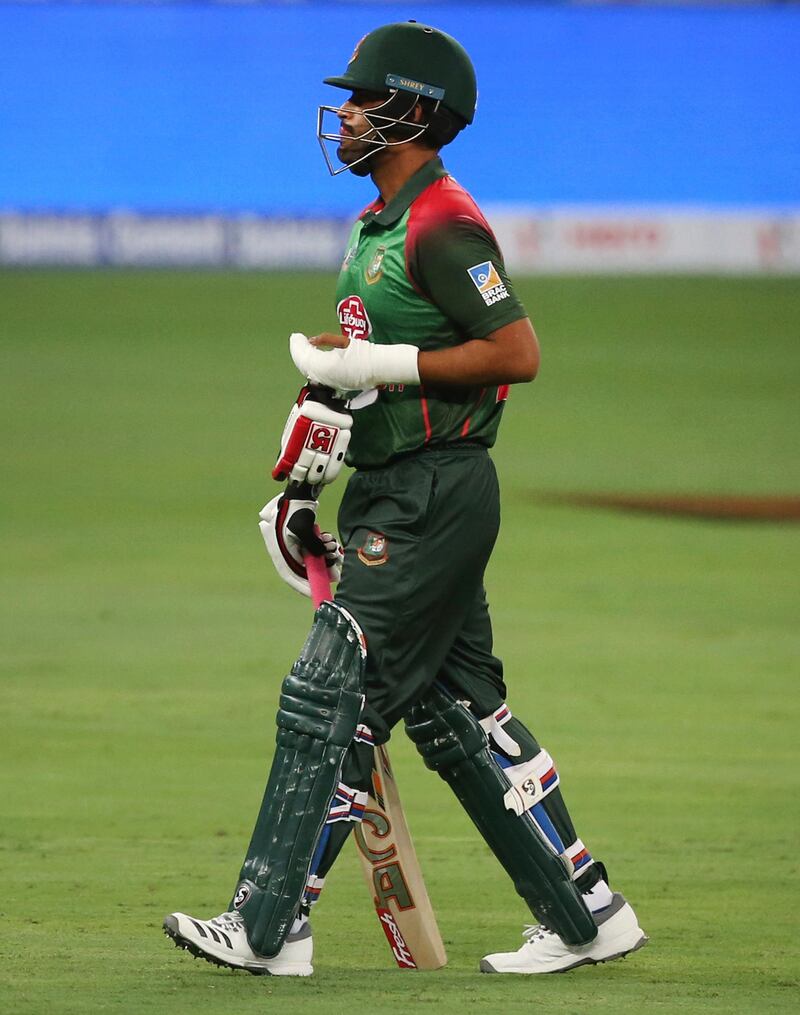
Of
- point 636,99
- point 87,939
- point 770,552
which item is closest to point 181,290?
point 636,99

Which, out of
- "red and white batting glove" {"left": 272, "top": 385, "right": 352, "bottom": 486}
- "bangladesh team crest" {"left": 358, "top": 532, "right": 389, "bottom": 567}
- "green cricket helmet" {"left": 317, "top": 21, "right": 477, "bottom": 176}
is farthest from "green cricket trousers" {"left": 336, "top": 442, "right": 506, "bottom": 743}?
"green cricket helmet" {"left": 317, "top": 21, "right": 477, "bottom": 176}

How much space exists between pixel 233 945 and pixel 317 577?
792mm

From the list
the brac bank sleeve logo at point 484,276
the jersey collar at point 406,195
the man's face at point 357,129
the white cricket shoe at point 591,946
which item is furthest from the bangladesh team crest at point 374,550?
the white cricket shoe at point 591,946

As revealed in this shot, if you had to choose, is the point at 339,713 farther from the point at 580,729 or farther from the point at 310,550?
the point at 580,729

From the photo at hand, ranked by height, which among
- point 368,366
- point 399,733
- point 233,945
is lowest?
point 399,733

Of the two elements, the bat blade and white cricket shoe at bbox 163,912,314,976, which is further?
the bat blade

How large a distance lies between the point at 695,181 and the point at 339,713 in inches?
994

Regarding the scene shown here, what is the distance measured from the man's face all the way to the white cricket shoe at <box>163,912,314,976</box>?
154cm

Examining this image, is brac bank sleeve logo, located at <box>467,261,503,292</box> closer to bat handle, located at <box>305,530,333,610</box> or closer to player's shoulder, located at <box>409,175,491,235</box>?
player's shoulder, located at <box>409,175,491,235</box>

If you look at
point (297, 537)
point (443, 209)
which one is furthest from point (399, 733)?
point (443, 209)

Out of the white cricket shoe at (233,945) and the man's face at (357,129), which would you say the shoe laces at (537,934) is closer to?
the white cricket shoe at (233,945)

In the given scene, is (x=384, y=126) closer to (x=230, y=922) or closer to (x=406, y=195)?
(x=406, y=195)

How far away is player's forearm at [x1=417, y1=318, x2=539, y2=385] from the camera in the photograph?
3.68 metres

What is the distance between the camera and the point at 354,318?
12.5ft
